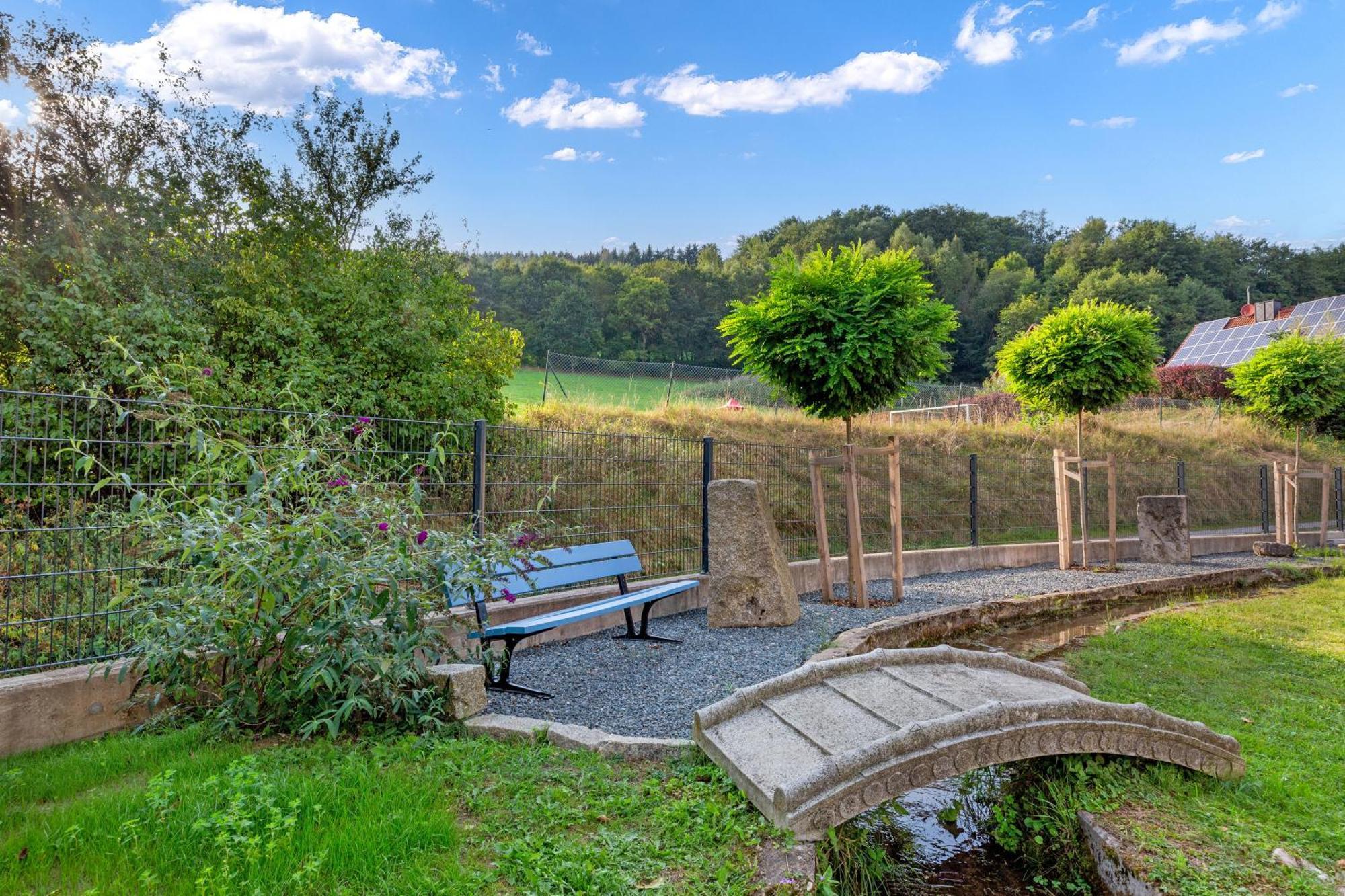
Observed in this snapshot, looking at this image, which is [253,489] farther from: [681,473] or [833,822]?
[681,473]

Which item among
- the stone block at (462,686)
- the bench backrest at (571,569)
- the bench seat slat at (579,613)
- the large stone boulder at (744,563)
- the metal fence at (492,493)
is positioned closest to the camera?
the stone block at (462,686)

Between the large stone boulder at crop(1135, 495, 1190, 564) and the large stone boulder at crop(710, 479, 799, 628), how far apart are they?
9.54m

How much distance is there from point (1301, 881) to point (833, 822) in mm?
1778

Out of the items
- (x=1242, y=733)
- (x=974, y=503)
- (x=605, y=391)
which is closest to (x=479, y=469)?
(x=1242, y=733)

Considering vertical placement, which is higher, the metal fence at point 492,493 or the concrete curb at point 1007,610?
the metal fence at point 492,493

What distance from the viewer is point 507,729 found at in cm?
373

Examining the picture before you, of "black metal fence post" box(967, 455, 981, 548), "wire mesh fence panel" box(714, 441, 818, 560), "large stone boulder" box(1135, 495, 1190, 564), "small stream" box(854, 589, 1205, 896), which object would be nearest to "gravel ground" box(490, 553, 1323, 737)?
"small stream" box(854, 589, 1205, 896)

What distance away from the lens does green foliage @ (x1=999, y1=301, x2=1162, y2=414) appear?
11.4m

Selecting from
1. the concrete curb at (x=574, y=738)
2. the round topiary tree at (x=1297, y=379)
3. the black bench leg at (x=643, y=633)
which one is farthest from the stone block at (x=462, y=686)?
the round topiary tree at (x=1297, y=379)

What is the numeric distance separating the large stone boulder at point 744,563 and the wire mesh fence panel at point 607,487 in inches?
35.4

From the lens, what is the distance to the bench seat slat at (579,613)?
4789 mm

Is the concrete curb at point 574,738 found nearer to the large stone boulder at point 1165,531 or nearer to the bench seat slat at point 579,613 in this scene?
the bench seat slat at point 579,613

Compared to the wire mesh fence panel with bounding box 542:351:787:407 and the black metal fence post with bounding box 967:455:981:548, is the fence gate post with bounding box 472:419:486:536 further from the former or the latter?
the wire mesh fence panel with bounding box 542:351:787:407

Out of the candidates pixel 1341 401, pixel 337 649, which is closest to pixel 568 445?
pixel 337 649
